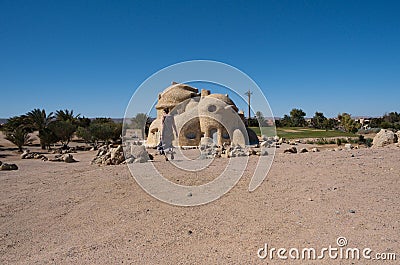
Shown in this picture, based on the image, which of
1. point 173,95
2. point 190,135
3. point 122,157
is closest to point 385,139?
point 190,135

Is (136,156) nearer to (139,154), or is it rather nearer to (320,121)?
(139,154)

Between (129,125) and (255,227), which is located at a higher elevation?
(129,125)

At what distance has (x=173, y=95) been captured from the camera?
79.6 ft

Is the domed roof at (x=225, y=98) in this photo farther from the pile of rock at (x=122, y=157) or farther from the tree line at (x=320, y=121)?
the tree line at (x=320, y=121)

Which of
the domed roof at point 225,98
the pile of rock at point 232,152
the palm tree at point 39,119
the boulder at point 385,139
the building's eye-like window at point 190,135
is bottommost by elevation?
the pile of rock at point 232,152

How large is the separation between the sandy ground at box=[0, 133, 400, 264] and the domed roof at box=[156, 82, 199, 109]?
58.2ft

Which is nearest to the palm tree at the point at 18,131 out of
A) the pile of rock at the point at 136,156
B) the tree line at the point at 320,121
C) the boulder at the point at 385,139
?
the pile of rock at the point at 136,156

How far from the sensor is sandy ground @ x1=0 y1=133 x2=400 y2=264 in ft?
11.0

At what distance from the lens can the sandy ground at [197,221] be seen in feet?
11.0

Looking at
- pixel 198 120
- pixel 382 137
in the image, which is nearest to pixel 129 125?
pixel 198 120

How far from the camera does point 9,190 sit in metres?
6.47

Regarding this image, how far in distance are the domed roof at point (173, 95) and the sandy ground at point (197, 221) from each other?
58.2ft

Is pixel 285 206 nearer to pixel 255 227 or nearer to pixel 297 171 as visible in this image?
pixel 255 227

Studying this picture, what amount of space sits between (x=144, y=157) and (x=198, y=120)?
11831 millimetres
